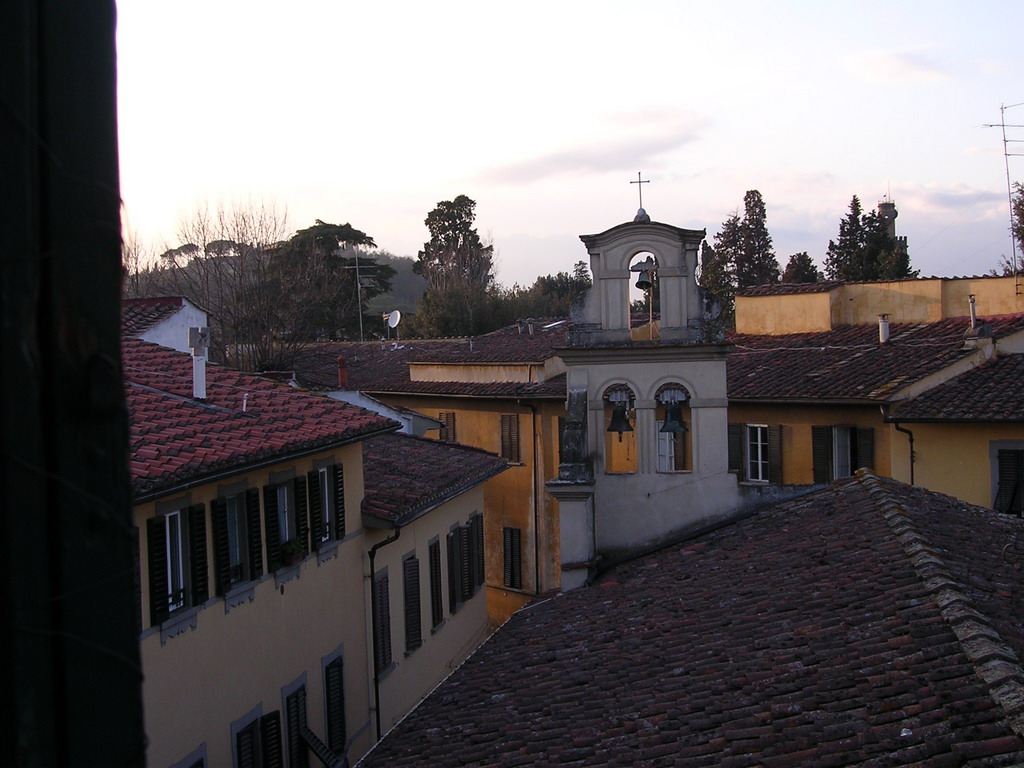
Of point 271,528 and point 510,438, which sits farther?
point 510,438

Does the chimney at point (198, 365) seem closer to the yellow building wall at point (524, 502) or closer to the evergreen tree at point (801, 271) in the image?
the yellow building wall at point (524, 502)

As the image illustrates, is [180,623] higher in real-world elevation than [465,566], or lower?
higher

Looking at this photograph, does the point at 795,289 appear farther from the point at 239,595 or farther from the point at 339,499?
the point at 239,595

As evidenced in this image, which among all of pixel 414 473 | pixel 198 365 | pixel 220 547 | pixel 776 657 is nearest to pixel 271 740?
pixel 220 547

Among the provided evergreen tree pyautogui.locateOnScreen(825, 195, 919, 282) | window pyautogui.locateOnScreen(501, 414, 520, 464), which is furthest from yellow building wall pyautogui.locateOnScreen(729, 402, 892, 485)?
evergreen tree pyautogui.locateOnScreen(825, 195, 919, 282)

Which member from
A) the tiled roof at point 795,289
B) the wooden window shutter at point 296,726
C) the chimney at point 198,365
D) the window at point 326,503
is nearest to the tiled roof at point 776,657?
the wooden window shutter at point 296,726

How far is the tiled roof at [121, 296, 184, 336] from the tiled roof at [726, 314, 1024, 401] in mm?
10486

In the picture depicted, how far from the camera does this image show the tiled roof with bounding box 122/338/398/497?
30.2ft

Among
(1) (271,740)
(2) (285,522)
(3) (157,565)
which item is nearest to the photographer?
Answer: (3) (157,565)

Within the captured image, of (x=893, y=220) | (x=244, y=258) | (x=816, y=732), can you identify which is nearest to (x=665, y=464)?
(x=816, y=732)

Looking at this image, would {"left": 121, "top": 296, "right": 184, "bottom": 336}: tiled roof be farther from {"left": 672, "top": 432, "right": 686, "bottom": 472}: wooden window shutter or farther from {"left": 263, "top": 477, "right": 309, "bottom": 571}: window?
{"left": 672, "top": 432, "right": 686, "bottom": 472}: wooden window shutter

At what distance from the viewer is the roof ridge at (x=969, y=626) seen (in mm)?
5918

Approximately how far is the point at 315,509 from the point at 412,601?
390 cm

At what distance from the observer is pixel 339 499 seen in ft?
44.8
